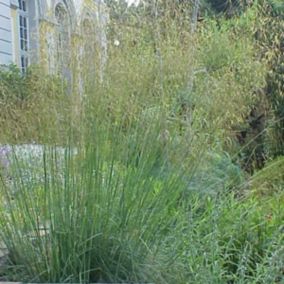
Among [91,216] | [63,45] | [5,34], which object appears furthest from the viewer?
[5,34]

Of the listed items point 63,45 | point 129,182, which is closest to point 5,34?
point 63,45

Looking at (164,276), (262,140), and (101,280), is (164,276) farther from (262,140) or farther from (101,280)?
(262,140)

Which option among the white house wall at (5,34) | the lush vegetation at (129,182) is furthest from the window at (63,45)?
the white house wall at (5,34)

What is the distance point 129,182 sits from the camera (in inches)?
92.7

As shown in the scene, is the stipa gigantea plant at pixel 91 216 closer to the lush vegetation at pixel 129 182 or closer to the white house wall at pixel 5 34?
the lush vegetation at pixel 129 182

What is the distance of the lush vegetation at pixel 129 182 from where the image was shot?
7.48 feet

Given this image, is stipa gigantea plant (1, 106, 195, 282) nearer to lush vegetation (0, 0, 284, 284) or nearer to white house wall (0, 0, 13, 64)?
lush vegetation (0, 0, 284, 284)

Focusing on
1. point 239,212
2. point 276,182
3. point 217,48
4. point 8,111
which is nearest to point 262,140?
point 217,48

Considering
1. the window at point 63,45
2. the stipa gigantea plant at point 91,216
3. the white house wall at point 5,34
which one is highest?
the white house wall at point 5,34

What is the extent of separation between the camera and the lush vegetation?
2.28 meters

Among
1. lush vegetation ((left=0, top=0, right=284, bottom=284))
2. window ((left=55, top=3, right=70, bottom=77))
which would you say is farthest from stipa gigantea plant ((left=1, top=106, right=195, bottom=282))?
window ((left=55, top=3, right=70, bottom=77))

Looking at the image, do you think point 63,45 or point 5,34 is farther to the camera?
point 5,34

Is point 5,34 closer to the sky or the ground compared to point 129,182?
closer to the sky

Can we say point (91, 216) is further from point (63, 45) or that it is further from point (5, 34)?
point (5, 34)
